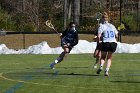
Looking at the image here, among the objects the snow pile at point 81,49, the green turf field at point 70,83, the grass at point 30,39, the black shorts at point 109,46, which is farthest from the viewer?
the grass at point 30,39

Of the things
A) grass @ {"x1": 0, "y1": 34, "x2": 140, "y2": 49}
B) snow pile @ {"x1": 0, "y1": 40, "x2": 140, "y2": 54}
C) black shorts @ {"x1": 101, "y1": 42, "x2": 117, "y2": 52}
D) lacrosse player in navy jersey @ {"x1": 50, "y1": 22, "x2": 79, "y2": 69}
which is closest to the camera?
black shorts @ {"x1": 101, "y1": 42, "x2": 117, "y2": 52}

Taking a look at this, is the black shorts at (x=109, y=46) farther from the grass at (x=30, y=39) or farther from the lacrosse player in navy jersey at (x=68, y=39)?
the grass at (x=30, y=39)

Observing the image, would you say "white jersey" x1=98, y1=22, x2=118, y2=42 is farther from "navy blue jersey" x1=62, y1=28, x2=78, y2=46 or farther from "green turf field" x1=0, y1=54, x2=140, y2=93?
"navy blue jersey" x1=62, y1=28, x2=78, y2=46

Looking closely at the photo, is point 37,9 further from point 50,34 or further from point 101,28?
point 101,28

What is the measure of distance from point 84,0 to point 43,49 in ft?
98.2

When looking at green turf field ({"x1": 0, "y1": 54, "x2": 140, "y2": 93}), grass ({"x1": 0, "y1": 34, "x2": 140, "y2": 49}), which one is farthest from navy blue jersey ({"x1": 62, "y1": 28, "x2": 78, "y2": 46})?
grass ({"x1": 0, "y1": 34, "x2": 140, "y2": 49})

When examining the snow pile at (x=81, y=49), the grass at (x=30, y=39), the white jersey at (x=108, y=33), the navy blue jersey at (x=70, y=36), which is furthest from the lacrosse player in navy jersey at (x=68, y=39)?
the grass at (x=30, y=39)

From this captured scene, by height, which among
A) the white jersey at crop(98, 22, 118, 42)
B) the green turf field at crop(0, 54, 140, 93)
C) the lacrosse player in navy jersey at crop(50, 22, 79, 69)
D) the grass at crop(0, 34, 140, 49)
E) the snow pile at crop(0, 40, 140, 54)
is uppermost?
the white jersey at crop(98, 22, 118, 42)

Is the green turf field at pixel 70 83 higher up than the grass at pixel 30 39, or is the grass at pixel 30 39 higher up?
the green turf field at pixel 70 83

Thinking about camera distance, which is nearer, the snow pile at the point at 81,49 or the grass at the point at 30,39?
the snow pile at the point at 81,49

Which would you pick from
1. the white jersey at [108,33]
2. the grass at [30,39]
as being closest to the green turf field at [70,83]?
the white jersey at [108,33]

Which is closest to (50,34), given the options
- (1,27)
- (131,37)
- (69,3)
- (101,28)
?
(131,37)

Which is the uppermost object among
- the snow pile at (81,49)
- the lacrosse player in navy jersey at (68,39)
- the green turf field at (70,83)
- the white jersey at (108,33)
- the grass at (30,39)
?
the white jersey at (108,33)

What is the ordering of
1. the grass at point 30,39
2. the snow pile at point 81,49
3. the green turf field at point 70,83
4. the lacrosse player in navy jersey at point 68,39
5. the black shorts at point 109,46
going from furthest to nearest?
the grass at point 30,39
the snow pile at point 81,49
the lacrosse player in navy jersey at point 68,39
the black shorts at point 109,46
the green turf field at point 70,83
